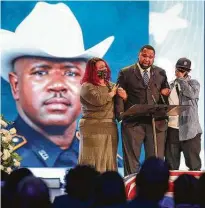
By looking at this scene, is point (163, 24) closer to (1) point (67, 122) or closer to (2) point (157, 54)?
(2) point (157, 54)

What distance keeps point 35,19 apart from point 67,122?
1458 millimetres

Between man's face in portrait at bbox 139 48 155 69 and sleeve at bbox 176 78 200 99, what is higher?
man's face in portrait at bbox 139 48 155 69

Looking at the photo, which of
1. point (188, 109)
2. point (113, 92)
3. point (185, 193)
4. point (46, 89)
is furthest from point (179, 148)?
point (185, 193)

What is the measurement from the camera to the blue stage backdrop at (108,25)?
9.68 m

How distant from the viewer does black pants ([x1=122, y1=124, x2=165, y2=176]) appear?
284 inches

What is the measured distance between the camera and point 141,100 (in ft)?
23.8

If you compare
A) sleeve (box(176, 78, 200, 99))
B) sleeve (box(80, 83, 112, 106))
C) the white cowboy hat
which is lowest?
sleeve (box(80, 83, 112, 106))

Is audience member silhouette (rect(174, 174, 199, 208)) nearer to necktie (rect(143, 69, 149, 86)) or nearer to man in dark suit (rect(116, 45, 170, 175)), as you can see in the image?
man in dark suit (rect(116, 45, 170, 175))

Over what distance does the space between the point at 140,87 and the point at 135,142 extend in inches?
21.8

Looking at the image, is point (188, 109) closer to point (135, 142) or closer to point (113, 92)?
point (135, 142)

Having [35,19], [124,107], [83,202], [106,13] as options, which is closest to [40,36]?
[35,19]

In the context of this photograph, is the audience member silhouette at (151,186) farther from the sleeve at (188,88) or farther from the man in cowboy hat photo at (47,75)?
the man in cowboy hat photo at (47,75)

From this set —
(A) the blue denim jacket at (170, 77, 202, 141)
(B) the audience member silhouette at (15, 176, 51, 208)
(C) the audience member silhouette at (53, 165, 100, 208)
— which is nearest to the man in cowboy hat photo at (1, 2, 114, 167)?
(A) the blue denim jacket at (170, 77, 202, 141)

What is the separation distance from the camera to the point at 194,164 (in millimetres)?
7730
